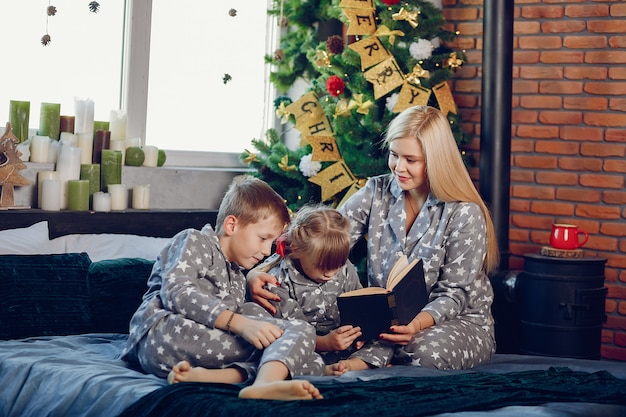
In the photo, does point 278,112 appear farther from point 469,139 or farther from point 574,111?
point 574,111

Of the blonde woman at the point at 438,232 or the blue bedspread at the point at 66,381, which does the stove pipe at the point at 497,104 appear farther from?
the blue bedspread at the point at 66,381

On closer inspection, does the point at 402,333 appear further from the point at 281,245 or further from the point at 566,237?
the point at 566,237

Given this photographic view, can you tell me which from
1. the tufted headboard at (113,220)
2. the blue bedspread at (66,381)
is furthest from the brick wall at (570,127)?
the blue bedspread at (66,381)

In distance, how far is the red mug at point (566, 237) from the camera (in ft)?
14.0

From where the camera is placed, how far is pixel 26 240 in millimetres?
3619

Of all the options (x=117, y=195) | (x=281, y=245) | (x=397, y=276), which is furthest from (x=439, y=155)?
(x=117, y=195)

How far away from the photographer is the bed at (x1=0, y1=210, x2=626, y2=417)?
7.52 ft

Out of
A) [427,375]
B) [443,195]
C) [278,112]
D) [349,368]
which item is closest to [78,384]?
[349,368]

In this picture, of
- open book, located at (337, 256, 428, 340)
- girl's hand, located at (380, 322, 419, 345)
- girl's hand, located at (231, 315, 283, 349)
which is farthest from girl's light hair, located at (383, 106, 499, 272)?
girl's hand, located at (231, 315, 283, 349)

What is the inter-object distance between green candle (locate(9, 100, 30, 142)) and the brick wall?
7.77 ft

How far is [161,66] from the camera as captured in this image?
4.67m

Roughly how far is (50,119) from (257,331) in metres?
1.88

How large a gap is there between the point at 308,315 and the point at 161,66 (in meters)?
1.98

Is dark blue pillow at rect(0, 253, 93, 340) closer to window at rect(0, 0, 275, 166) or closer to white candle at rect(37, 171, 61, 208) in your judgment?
white candle at rect(37, 171, 61, 208)
